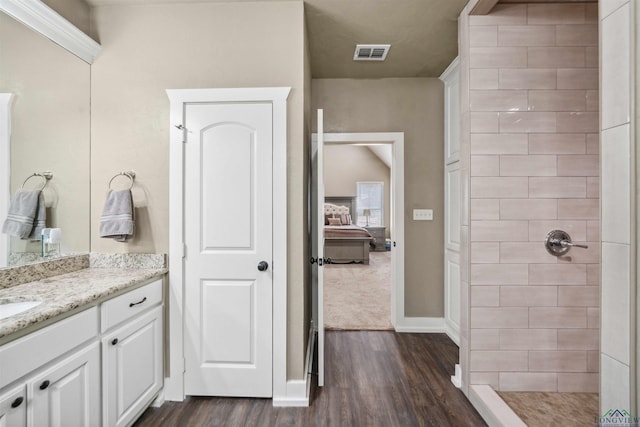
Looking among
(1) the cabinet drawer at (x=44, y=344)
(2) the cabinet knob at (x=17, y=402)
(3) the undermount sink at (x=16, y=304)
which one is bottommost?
(2) the cabinet knob at (x=17, y=402)

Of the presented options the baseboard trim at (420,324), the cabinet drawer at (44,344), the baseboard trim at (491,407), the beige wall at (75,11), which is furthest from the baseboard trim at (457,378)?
the beige wall at (75,11)

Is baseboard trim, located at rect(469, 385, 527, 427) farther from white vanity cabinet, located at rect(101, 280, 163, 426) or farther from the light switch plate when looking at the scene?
white vanity cabinet, located at rect(101, 280, 163, 426)

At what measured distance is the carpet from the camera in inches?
137

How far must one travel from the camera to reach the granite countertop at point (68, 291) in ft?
3.68

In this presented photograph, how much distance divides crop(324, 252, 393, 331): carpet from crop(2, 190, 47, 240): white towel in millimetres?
2594

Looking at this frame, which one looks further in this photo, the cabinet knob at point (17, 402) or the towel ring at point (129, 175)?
the towel ring at point (129, 175)

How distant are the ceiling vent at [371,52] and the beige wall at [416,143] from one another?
0.42m

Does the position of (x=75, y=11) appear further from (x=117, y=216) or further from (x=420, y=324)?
(x=420, y=324)

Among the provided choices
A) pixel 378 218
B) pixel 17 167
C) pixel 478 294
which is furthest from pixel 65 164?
pixel 378 218

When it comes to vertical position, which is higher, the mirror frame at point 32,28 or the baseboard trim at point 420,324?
the mirror frame at point 32,28

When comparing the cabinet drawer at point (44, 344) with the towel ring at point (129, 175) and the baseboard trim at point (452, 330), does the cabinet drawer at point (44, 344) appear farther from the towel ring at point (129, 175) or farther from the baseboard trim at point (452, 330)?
the baseboard trim at point (452, 330)

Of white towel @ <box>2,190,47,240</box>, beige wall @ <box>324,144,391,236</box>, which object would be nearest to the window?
beige wall @ <box>324,144,391,236</box>

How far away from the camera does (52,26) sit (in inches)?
72.0

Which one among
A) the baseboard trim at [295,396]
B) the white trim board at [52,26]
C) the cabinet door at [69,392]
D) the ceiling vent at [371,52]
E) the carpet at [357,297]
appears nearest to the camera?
the cabinet door at [69,392]
